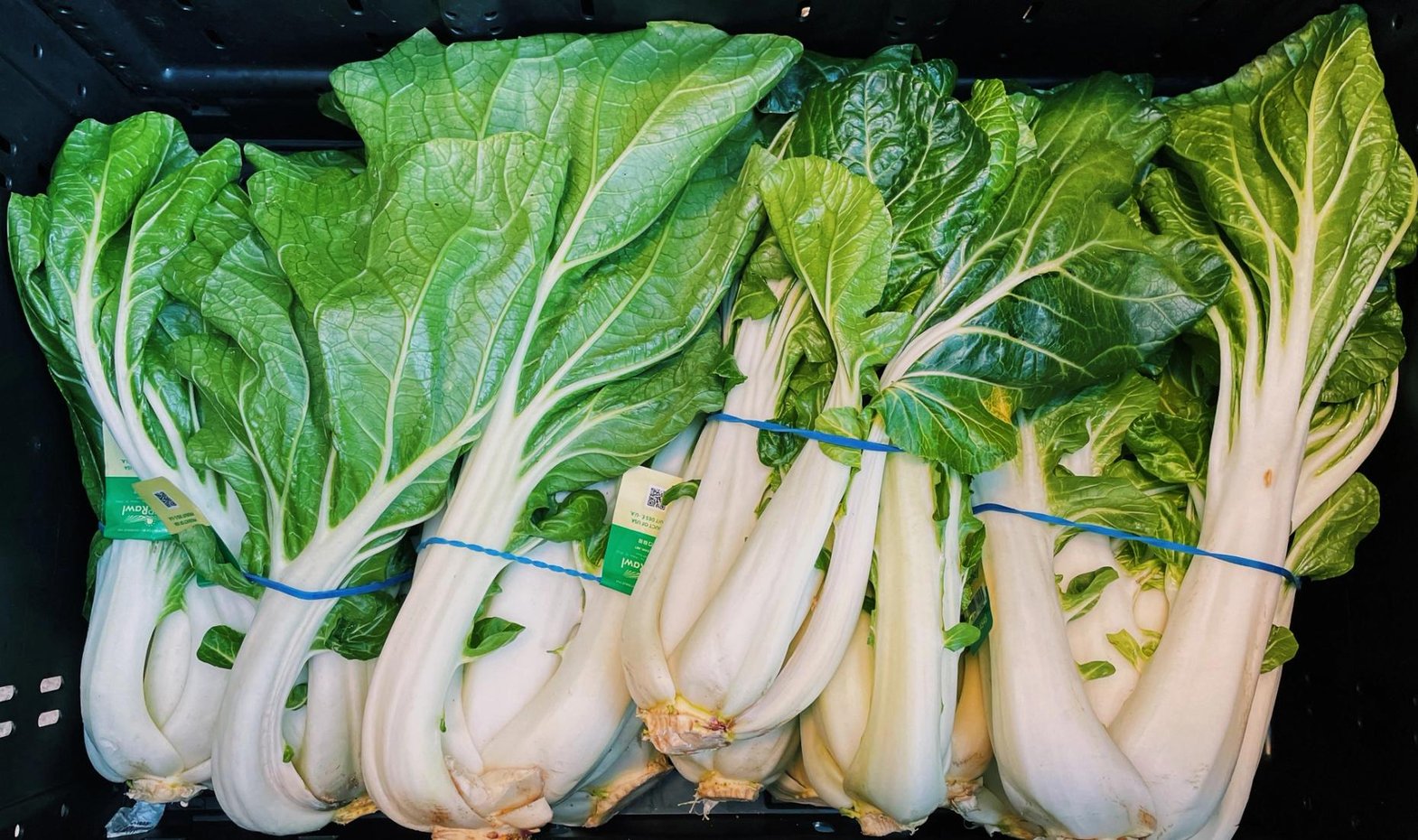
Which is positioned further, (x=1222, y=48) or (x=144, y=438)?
(x=1222, y=48)

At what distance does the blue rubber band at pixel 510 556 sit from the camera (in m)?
1.01

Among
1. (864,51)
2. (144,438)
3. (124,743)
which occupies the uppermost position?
(864,51)

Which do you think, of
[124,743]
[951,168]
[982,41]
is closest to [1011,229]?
[951,168]

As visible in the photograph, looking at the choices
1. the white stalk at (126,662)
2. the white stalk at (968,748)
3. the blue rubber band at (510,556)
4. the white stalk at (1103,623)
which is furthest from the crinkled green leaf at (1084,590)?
the white stalk at (126,662)

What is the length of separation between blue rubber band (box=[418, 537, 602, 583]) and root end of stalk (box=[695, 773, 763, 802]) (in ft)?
0.88

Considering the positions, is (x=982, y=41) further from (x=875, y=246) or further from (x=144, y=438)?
(x=144, y=438)

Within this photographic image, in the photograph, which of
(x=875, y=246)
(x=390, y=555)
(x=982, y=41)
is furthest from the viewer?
(x=982, y=41)

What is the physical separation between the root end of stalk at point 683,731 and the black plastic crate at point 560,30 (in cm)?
33

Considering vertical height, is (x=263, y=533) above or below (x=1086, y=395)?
below

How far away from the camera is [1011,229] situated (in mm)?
1031

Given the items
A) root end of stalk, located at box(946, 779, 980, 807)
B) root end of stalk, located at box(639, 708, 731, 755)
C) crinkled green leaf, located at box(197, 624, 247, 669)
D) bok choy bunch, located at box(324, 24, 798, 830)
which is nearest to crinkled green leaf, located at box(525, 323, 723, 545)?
bok choy bunch, located at box(324, 24, 798, 830)

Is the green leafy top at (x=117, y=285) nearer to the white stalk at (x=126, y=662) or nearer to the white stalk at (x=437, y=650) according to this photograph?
the white stalk at (x=126, y=662)

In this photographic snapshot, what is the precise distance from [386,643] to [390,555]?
0.13m

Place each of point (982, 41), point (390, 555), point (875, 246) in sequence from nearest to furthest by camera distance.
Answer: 1. point (875, 246)
2. point (390, 555)
3. point (982, 41)
